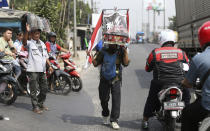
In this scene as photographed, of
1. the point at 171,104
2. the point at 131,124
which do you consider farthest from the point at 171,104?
the point at 131,124

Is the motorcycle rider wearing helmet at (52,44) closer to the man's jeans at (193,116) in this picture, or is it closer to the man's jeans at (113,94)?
the man's jeans at (113,94)

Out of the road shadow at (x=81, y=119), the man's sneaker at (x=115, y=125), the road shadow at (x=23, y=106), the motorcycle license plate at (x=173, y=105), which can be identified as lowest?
the road shadow at (x=81, y=119)

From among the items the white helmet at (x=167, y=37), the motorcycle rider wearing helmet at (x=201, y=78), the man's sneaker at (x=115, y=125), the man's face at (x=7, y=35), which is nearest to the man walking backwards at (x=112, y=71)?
the man's sneaker at (x=115, y=125)

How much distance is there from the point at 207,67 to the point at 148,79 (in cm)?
953

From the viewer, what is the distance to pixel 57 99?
860 cm

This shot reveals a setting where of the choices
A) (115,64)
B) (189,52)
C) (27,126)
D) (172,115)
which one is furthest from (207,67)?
(189,52)

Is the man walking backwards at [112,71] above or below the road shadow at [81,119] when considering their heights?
above

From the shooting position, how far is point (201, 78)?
318cm

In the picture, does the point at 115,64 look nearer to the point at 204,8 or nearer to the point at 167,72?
the point at 167,72

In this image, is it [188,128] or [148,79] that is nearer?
[188,128]

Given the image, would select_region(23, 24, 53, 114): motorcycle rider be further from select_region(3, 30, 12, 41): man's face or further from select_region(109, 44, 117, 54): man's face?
select_region(109, 44, 117, 54): man's face

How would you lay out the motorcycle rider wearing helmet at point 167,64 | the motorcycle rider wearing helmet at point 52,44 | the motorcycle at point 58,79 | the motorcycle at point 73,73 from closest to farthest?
the motorcycle rider wearing helmet at point 167,64 → the motorcycle at point 58,79 → the motorcycle rider wearing helmet at point 52,44 → the motorcycle at point 73,73

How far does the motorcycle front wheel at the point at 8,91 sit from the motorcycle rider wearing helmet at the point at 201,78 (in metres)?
4.73

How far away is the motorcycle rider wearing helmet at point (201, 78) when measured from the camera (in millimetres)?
3143
